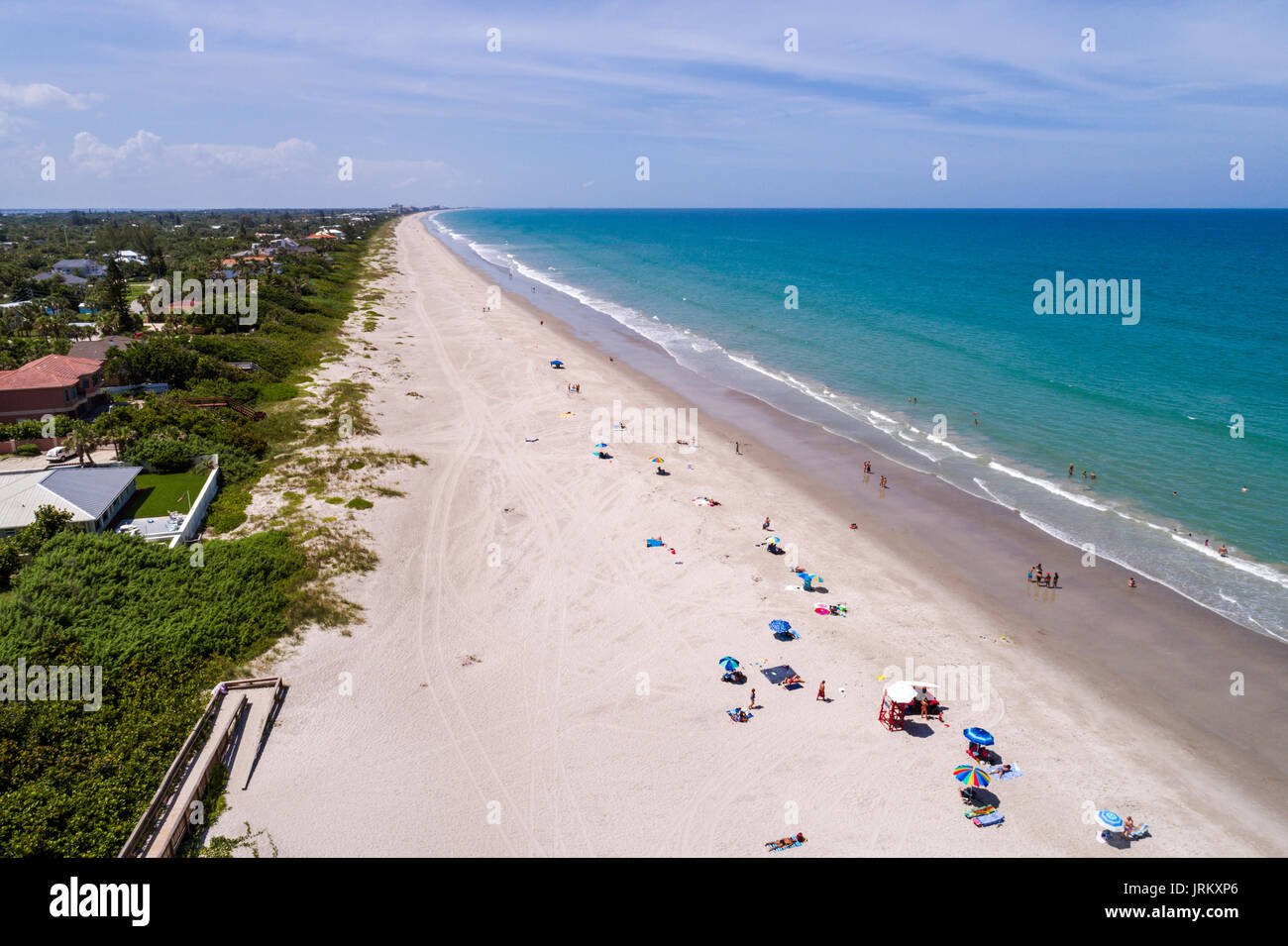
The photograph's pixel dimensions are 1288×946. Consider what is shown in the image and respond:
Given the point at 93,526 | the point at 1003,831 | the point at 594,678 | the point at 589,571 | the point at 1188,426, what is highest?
the point at 1188,426

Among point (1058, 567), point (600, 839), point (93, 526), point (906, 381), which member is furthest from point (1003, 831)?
point (906, 381)

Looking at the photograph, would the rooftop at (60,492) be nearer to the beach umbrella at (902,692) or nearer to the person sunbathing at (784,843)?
the person sunbathing at (784,843)

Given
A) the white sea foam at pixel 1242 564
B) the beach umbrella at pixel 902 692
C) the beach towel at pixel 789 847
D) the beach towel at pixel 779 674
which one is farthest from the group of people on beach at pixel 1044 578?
the beach towel at pixel 789 847

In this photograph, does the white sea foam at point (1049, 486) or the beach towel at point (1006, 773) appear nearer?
the beach towel at point (1006, 773)

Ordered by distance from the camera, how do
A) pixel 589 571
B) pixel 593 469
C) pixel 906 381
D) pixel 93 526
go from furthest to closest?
pixel 906 381
pixel 593 469
pixel 589 571
pixel 93 526

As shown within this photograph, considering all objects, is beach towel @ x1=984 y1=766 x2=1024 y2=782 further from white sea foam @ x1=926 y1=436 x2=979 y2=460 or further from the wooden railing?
white sea foam @ x1=926 y1=436 x2=979 y2=460

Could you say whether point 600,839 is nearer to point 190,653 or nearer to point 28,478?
→ point 190,653
